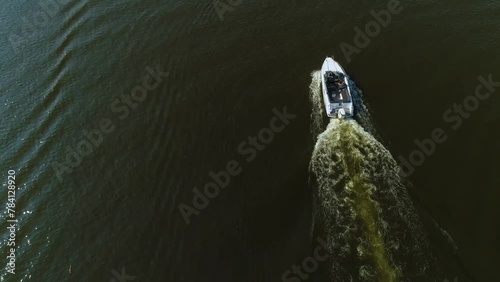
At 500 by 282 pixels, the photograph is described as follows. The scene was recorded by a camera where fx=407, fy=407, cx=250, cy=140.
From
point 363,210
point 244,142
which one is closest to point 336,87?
point 244,142

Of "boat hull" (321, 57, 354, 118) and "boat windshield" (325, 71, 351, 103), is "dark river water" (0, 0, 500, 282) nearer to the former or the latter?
"boat hull" (321, 57, 354, 118)

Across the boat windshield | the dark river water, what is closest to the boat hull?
the boat windshield

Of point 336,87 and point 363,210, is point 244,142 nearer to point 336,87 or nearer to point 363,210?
point 336,87

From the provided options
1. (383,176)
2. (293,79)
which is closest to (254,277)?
(383,176)

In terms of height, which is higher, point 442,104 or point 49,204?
point 49,204

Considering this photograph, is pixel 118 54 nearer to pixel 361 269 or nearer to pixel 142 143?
pixel 142 143
